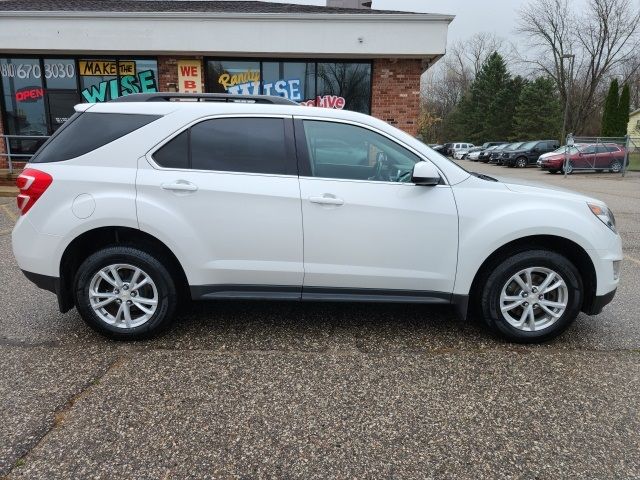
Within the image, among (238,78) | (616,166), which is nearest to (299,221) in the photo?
(238,78)

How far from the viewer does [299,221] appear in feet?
11.0

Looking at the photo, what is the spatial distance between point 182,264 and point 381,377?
5.27ft

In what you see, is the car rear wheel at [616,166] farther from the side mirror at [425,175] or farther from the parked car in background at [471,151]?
the side mirror at [425,175]

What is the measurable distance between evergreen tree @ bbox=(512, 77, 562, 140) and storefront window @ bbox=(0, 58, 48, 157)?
44306 millimetres

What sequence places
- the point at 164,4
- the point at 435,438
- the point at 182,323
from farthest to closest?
the point at 164,4, the point at 182,323, the point at 435,438

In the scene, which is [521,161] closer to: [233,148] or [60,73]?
[60,73]

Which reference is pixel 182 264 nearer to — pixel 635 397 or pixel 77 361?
pixel 77 361

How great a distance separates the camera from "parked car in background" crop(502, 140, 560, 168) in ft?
102

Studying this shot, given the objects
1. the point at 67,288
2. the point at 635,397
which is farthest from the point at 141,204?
the point at 635,397

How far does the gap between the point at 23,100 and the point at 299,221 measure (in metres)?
13.2

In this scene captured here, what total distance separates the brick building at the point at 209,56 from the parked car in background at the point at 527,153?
21609 mm

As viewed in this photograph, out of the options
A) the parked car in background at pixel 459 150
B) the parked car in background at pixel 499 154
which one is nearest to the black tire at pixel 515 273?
the parked car in background at pixel 499 154

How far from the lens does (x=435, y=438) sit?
97.6 inches

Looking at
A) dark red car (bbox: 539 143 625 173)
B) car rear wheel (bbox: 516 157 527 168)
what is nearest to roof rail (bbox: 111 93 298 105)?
dark red car (bbox: 539 143 625 173)
